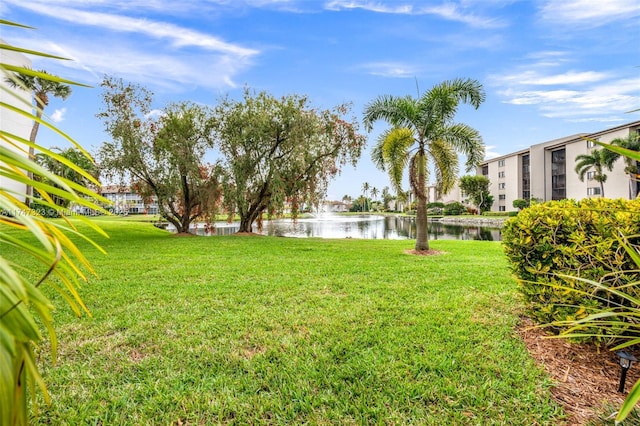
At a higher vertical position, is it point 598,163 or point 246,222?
point 598,163

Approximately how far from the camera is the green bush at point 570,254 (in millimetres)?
2658

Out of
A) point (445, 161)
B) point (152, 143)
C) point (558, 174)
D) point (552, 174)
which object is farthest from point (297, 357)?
point (558, 174)

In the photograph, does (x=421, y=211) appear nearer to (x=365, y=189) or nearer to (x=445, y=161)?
(x=445, y=161)

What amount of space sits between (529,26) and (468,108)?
Answer: 2.46 metres

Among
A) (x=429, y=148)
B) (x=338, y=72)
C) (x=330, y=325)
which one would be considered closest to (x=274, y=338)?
(x=330, y=325)

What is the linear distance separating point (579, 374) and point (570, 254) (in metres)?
1.04

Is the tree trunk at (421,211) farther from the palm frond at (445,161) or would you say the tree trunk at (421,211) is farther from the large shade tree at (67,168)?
the large shade tree at (67,168)

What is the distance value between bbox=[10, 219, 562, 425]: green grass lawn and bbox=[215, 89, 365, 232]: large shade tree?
9.34m

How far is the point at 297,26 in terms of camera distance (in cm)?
756

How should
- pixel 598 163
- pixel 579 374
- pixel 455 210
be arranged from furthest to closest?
pixel 455 210 → pixel 598 163 → pixel 579 374

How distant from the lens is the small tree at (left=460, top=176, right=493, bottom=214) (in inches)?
1656

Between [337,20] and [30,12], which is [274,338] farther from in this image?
[337,20]

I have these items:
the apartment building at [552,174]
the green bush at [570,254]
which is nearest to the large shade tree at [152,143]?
the green bush at [570,254]

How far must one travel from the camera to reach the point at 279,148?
47.4 ft
